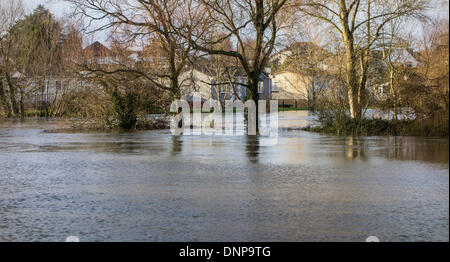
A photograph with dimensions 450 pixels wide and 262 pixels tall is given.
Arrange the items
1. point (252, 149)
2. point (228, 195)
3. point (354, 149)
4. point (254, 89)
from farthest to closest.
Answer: point (254, 89), point (252, 149), point (354, 149), point (228, 195)

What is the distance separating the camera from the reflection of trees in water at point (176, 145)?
18.8 meters

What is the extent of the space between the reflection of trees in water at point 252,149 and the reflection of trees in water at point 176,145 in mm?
2199

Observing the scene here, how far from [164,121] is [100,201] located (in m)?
23.0

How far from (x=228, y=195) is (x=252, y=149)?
9.32 metres

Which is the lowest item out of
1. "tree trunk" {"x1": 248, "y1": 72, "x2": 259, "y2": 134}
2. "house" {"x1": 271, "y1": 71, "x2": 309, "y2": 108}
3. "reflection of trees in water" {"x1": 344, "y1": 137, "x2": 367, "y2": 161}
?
"reflection of trees in water" {"x1": 344, "y1": 137, "x2": 367, "y2": 161}

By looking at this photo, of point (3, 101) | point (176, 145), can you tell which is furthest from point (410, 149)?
point (3, 101)

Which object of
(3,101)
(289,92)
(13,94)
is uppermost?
(289,92)

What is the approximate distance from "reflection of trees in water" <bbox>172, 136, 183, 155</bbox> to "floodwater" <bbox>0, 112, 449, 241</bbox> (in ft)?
1.62

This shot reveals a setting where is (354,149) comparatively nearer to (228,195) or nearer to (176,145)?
(176,145)

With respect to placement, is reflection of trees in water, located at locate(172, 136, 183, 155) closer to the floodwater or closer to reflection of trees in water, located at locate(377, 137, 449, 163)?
the floodwater

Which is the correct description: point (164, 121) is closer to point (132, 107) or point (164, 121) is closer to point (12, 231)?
point (132, 107)

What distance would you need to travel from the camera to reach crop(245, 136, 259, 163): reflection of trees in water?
16359 mm

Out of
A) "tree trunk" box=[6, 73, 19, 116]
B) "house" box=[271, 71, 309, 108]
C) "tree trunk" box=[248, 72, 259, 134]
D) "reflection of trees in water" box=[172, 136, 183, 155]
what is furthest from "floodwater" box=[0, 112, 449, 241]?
"house" box=[271, 71, 309, 108]

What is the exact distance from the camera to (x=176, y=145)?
21172 millimetres
